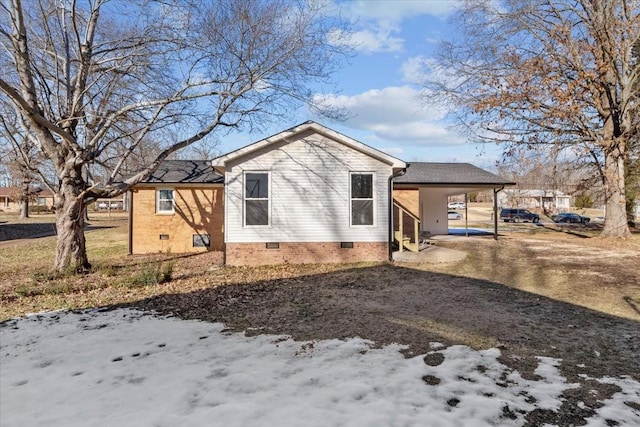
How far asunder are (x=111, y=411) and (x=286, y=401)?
153 cm

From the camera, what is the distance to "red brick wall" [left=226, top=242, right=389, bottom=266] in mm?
11578

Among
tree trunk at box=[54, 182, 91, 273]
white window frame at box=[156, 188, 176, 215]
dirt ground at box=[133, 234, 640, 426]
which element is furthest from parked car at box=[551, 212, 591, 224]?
tree trunk at box=[54, 182, 91, 273]

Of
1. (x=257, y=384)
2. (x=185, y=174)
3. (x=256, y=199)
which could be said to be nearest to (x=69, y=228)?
(x=256, y=199)

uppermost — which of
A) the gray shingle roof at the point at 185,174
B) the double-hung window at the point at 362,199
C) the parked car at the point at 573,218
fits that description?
the gray shingle roof at the point at 185,174

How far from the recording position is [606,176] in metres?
17.2

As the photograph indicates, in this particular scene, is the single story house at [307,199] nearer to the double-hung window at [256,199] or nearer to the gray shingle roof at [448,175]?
the double-hung window at [256,199]

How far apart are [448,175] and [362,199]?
24.6 feet

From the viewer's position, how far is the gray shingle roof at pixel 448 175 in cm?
1655

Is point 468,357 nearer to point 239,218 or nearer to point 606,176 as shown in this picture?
point 239,218

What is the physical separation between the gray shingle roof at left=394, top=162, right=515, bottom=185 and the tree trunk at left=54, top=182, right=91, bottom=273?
39.8 feet

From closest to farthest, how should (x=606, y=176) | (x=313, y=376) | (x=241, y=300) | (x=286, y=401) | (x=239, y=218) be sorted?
(x=286, y=401) → (x=313, y=376) → (x=241, y=300) → (x=239, y=218) → (x=606, y=176)

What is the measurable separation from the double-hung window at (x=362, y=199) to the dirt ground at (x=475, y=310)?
160cm

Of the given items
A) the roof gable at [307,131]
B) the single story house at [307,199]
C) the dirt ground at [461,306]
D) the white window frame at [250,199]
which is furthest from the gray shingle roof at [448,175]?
the white window frame at [250,199]

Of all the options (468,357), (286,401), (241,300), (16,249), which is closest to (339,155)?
(241,300)
